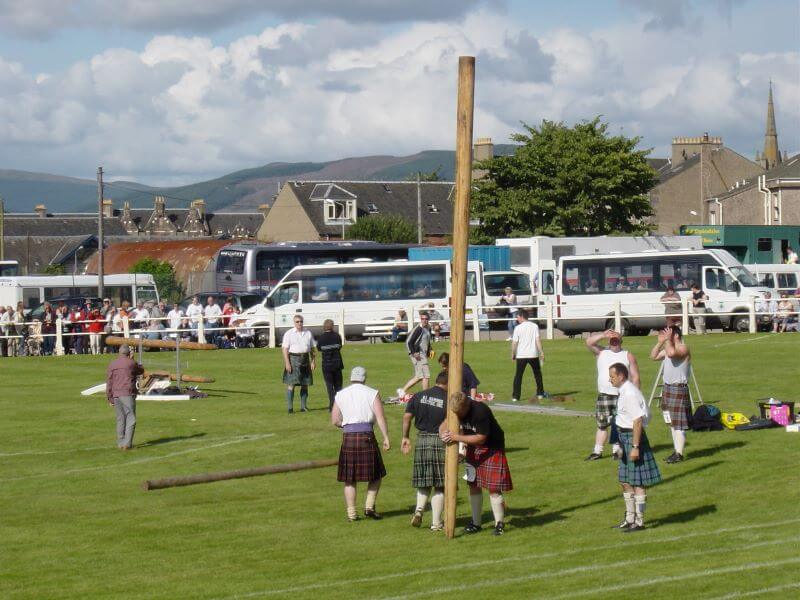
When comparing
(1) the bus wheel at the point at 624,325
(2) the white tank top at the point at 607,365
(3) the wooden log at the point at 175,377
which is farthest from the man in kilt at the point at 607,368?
(1) the bus wheel at the point at 624,325

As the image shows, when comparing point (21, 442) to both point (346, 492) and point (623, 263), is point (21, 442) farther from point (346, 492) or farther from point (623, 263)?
point (623, 263)

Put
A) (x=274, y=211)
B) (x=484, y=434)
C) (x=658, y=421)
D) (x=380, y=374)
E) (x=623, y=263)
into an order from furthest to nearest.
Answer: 1. (x=274, y=211)
2. (x=623, y=263)
3. (x=380, y=374)
4. (x=658, y=421)
5. (x=484, y=434)

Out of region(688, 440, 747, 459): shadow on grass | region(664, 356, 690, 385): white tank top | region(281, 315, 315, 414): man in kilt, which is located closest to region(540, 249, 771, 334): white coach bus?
region(281, 315, 315, 414): man in kilt

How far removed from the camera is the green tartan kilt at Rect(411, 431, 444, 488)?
1491 cm

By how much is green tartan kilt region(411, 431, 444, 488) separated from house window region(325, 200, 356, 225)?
96360 millimetres

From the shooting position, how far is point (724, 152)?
101 metres

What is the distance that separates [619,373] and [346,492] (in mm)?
3709

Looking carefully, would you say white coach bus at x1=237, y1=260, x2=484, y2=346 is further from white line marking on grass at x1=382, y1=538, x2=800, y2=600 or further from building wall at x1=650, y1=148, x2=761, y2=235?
building wall at x1=650, y1=148, x2=761, y2=235

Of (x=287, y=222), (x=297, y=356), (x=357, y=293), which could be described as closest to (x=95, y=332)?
(x=357, y=293)

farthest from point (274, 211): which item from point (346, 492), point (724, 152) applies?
point (346, 492)

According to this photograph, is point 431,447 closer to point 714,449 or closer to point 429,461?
point 429,461

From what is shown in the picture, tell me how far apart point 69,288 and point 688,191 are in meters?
56.3

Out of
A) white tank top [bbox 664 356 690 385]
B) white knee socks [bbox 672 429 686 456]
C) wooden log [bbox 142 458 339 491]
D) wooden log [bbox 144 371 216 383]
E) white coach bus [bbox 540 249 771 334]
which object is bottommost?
wooden log [bbox 142 458 339 491]

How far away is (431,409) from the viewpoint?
49.2 ft
